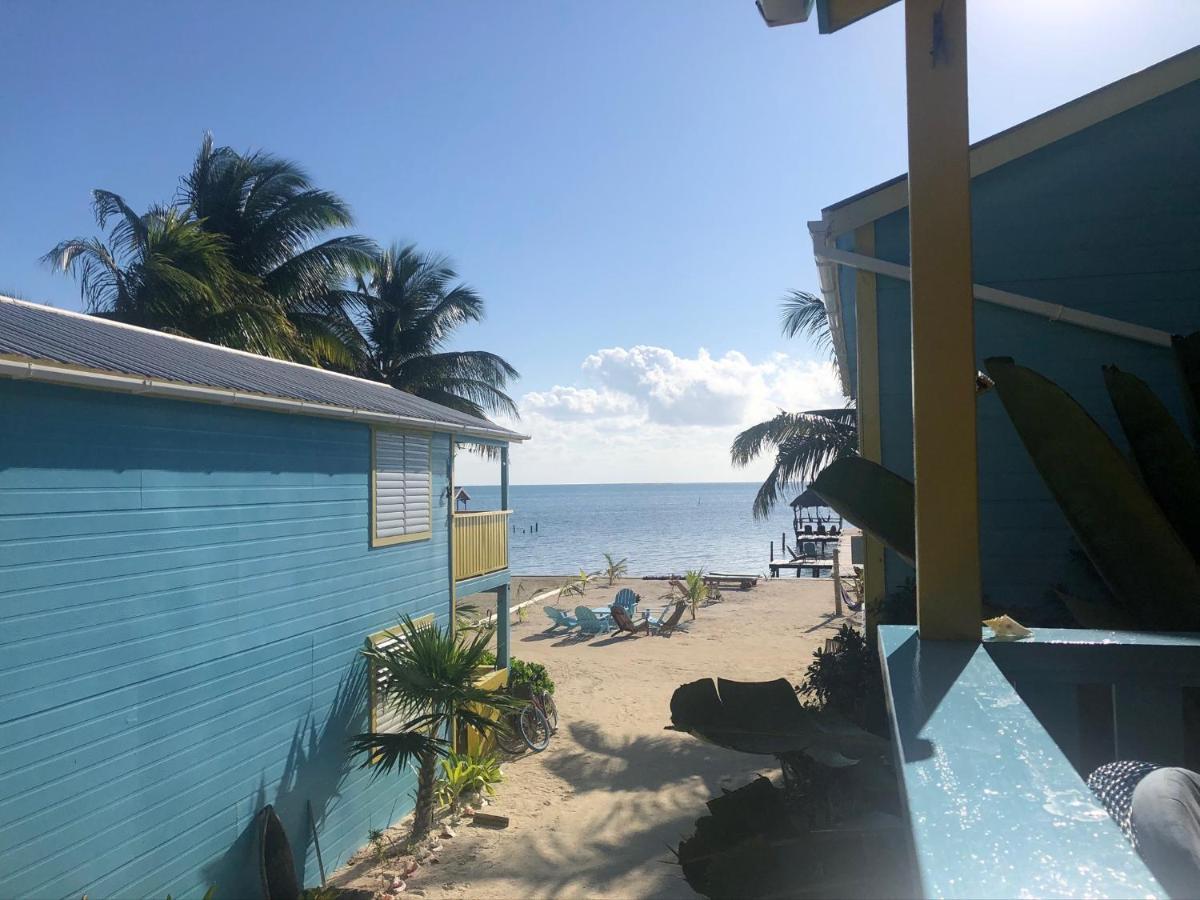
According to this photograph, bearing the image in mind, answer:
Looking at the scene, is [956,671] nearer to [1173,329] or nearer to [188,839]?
[1173,329]

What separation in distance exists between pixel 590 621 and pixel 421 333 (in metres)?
11.0

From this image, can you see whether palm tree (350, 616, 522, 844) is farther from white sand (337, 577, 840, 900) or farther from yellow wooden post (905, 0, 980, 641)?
yellow wooden post (905, 0, 980, 641)

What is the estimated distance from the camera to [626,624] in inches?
930

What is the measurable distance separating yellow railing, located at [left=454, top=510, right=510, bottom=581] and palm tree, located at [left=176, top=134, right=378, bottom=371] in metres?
9.81

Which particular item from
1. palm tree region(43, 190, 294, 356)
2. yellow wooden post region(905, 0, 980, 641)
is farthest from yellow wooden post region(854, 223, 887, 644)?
palm tree region(43, 190, 294, 356)

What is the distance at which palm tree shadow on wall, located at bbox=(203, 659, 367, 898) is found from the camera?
8508 millimetres

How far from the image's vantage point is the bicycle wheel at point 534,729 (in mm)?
14070

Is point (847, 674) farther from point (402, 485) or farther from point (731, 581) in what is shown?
point (731, 581)

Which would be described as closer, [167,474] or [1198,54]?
[1198,54]

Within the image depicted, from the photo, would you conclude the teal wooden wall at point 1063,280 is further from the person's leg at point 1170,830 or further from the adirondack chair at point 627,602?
the adirondack chair at point 627,602

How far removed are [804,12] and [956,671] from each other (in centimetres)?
180

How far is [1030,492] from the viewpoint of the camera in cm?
689

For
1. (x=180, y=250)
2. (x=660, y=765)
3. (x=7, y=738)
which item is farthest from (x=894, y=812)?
(x=180, y=250)

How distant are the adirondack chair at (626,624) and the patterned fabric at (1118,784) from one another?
22.6 metres
